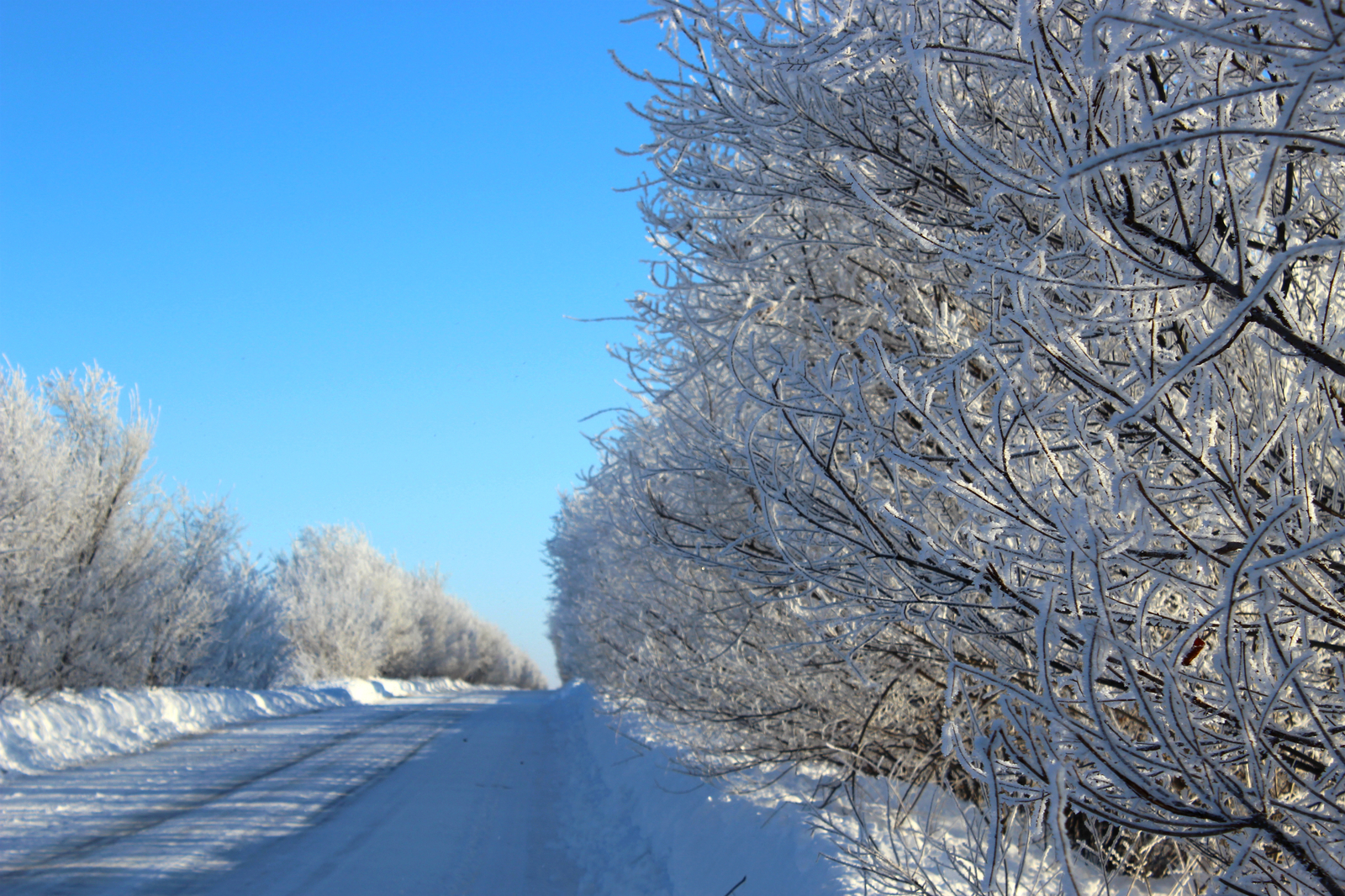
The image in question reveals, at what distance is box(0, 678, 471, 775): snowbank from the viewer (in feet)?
33.6

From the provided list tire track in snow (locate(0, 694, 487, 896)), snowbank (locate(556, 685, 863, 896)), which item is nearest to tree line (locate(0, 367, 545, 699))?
tire track in snow (locate(0, 694, 487, 896))

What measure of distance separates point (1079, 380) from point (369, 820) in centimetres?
741

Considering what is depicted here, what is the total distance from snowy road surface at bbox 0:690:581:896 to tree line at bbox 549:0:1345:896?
11.8 ft

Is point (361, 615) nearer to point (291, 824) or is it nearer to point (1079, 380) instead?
point (291, 824)

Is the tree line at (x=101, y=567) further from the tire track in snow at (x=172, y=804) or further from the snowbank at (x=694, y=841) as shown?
the snowbank at (x=694, y=841)

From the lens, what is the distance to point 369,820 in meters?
7.21

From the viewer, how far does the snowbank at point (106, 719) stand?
403 inches

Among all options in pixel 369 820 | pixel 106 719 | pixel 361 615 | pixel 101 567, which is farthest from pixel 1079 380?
pixel 361 615

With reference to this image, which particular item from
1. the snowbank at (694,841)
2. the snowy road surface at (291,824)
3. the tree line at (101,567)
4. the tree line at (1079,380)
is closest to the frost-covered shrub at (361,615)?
the tree line at (101,567)

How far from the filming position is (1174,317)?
1442 mm

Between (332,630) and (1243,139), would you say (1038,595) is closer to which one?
(1243,139)

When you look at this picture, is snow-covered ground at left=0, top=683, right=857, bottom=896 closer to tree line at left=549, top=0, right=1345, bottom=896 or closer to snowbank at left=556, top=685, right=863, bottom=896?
snowbank at left=556, top=685, right=863, bottom=896

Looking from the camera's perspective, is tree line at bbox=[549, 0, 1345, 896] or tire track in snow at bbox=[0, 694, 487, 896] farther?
tire track in snow at bbox=[0, 694, 487, 896]

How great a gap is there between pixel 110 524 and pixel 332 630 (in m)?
24.1
